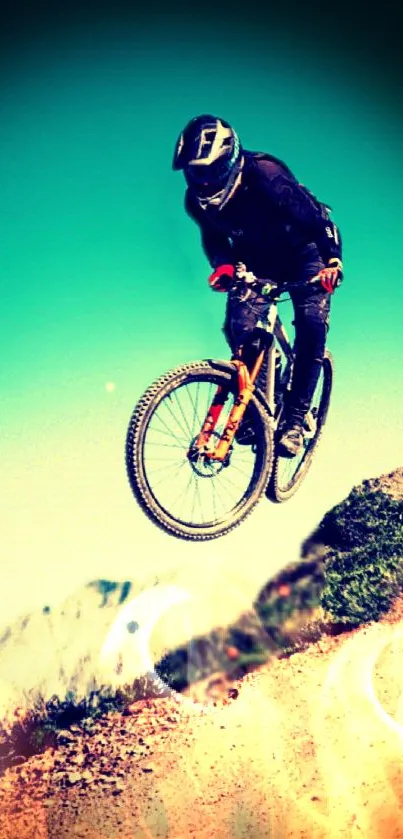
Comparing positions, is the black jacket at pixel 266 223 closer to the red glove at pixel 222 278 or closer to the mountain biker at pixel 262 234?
the mountain biker at pixel 262 234

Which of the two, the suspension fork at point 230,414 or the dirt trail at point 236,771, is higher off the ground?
the suspension fork at point 230,414

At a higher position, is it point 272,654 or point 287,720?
point 272,654

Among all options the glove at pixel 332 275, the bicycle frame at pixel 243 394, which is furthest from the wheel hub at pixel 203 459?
the glove at pixel 332 275

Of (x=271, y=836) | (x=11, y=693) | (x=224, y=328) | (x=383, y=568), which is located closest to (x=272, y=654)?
(x=271, y=836)

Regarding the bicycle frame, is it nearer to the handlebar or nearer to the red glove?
the handlebar

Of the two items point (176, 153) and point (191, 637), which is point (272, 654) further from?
point (176, 153)

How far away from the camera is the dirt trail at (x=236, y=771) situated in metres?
3.76

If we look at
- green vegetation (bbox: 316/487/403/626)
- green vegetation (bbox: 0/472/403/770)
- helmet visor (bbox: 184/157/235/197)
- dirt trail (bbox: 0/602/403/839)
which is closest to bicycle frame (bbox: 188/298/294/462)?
helmet visor (bbox: 184/157/235/197)

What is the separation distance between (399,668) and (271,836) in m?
2.08

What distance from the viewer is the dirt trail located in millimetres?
3758

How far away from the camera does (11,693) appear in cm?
439

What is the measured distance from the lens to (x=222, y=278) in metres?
3.98

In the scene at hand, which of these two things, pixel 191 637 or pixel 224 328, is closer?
pixel 224 328

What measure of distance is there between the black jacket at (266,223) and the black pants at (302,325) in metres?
0.12
